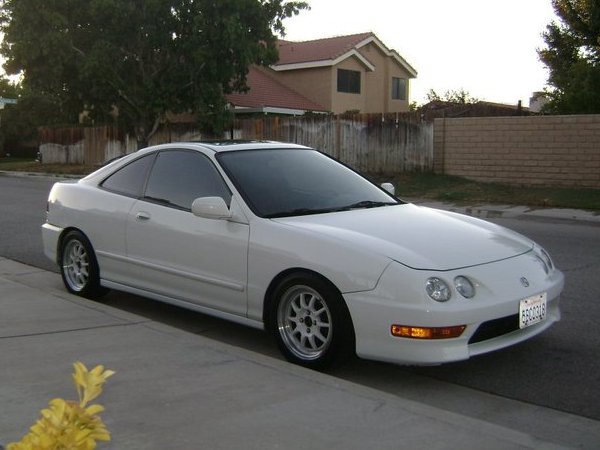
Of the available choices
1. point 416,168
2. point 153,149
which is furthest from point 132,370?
point 416,168

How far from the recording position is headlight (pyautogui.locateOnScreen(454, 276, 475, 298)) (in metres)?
4.31

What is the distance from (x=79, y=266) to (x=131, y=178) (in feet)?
3.40

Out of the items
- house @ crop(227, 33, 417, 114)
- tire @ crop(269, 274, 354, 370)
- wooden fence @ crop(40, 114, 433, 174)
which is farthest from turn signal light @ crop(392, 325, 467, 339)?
house @ crop(227, 33, 417, 114)

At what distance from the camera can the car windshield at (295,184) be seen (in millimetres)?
5309

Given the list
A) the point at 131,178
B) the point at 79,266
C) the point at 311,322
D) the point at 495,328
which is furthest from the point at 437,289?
the point at 79,266

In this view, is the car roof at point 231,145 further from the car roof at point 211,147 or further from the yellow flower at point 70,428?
the yellow flower at point 70,428

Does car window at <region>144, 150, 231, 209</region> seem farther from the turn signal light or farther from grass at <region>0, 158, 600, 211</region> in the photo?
grass at <region>0, 158, 600, 211</region>

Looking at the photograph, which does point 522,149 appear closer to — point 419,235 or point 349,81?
point 419,235

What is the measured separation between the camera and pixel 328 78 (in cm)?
3775

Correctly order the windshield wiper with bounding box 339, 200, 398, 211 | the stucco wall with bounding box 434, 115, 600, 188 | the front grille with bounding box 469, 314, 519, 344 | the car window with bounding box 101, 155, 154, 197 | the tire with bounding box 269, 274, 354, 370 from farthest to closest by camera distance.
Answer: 1. the stucco wall with bounding box 434, 115, 600, 188
2. the car window with bounding box 101, 155, 154, 197
3. the windshield wiper with bounding box 339, 200, 398, 211
4. the tire with bounding box 269, 274, 354, 370
5. the front grille with bounding box 469, 314, 519, 344

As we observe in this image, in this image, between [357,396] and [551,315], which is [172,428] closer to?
[357,396]

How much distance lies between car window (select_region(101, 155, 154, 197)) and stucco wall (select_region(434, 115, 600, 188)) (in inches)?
517

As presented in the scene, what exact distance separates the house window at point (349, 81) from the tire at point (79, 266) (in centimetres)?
3271

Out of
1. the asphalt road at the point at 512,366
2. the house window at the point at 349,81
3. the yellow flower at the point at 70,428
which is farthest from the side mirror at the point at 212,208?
the house window at the point at 349,81
